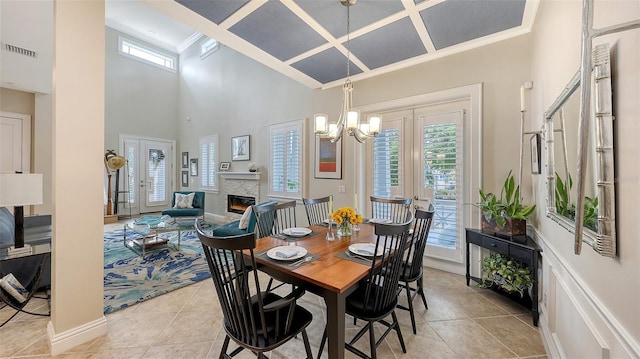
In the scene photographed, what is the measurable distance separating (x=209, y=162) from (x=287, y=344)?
244 inches

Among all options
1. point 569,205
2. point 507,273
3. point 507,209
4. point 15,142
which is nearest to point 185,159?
point 15,142

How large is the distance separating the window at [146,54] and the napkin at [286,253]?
8542 mm

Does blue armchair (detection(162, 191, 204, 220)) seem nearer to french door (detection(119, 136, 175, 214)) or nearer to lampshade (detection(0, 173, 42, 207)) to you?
french door (detection(119, 136, 175, 214))

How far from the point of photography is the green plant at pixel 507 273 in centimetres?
234

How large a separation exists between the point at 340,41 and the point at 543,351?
11.3 ft

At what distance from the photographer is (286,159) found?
5.15 metres

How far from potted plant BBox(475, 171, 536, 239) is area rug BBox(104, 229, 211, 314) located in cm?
337

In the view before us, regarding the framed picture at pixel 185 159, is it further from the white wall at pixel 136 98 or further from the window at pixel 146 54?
the window at pixel 146 54

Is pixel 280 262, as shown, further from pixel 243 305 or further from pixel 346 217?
pixel 346 217

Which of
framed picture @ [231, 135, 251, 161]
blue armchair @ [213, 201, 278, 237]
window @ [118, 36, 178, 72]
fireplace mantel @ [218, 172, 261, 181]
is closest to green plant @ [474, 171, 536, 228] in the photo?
blue armchair @ [213, 201, 278, 237]

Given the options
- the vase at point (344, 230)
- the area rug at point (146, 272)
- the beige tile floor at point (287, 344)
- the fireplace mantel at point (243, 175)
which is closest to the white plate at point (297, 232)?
the vase at point (344, 230)

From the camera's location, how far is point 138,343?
1.98 meters

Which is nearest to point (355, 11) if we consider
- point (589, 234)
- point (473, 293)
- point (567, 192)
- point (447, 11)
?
point (447, 11)

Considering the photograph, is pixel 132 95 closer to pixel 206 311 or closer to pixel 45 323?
pixel 45 323
